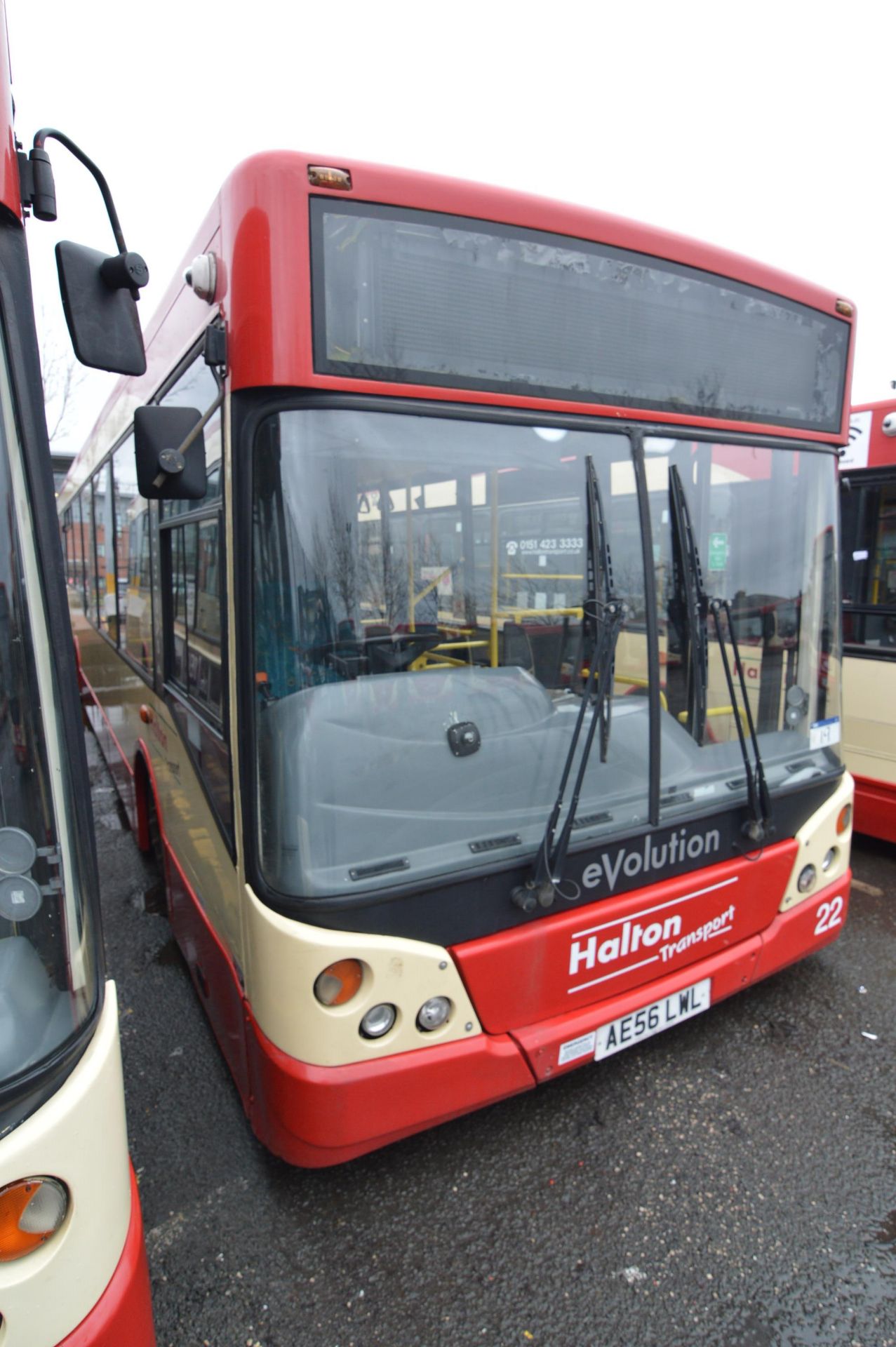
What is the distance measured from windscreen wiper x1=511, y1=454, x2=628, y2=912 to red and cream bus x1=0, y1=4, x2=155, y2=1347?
124 centimetres

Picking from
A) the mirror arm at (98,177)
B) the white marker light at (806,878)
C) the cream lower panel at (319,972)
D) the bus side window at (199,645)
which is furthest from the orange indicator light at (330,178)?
the white marker light at (806,878)

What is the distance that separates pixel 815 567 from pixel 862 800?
2567mm

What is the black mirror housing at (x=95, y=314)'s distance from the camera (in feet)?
4.99

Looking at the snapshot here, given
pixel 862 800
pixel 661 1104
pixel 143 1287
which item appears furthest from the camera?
pixel 862 800

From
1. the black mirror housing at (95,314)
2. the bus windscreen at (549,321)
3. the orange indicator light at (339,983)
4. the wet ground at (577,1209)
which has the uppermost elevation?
the bus windscreen at (549,321)

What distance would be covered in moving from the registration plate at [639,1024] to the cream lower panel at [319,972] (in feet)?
1.64

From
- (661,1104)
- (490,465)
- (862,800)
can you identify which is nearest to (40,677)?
(490,465)

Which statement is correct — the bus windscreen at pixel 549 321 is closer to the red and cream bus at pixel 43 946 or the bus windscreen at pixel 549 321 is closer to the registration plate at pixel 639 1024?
the red and cream bus at pixel 43 946

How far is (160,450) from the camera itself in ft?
6.42

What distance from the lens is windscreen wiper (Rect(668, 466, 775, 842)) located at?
2.51 metres

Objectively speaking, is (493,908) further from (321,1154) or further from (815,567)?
(815,567)

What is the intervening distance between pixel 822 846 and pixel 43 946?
2763mm

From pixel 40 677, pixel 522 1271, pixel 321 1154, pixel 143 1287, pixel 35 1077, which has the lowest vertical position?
pixel 522 1271

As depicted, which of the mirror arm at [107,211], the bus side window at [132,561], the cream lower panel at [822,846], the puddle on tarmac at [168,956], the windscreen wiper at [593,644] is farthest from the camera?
the puddle on tarmac at [168,956]
